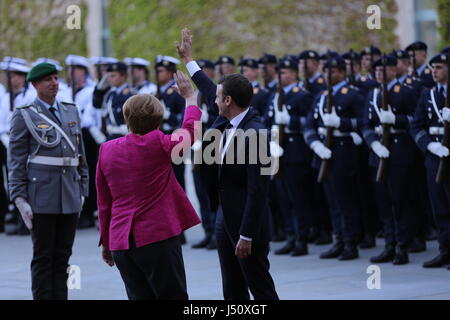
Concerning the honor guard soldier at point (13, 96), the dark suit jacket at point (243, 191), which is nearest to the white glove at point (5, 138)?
the honor guard soldier at point (13, 96)

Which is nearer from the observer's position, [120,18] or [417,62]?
[417,62]

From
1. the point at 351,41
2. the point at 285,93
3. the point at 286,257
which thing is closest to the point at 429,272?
the point at 286,257

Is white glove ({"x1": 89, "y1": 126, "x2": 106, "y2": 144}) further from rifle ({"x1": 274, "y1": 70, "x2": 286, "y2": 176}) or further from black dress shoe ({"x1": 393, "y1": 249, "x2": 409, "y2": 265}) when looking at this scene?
black dress shoe ({"x1": 393, "y1": 249, "x2": 409, "y2": 265})

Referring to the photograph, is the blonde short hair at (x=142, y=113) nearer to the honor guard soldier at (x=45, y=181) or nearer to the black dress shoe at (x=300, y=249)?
the honor guard soldier at (x=45, y=181)

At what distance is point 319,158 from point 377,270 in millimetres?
2077

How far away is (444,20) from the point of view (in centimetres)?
1502

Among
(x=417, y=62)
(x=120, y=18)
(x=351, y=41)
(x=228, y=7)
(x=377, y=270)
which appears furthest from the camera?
(x=120, y=18)

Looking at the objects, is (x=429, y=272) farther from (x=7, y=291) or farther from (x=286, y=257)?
(x=7, y=291)

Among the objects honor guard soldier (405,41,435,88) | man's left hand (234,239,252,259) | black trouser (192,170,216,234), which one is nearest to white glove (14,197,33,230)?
man's left hand (234,239,252,259)

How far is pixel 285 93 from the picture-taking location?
10.8 m

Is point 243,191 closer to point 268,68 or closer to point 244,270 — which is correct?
point 244,270

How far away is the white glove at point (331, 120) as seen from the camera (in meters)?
10.1

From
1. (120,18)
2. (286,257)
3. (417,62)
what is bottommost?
(286,257)
